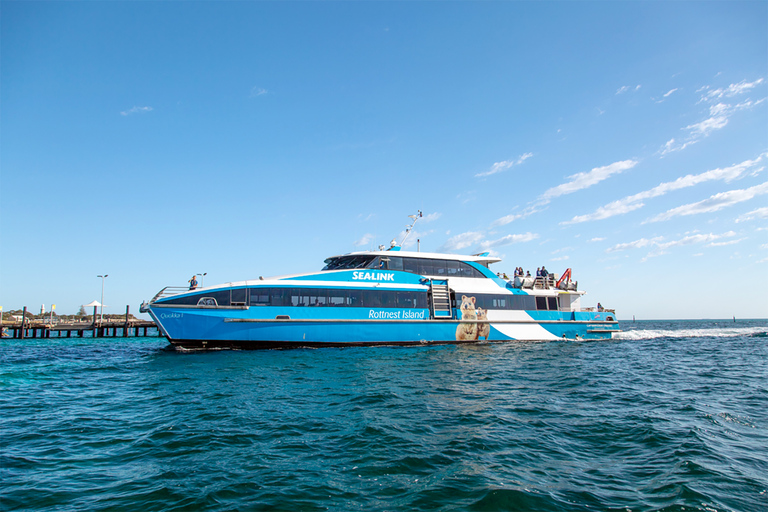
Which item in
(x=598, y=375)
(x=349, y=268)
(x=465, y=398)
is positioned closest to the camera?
(x=465, y=398)

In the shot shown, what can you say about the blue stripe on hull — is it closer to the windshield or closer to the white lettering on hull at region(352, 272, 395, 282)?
the white lettering on hull at region(352, 272, 395, 282)

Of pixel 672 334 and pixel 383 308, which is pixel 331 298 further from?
pixel 672 334

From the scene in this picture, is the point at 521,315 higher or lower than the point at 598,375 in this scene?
higher

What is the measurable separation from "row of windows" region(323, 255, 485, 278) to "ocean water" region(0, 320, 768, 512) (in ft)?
32.5

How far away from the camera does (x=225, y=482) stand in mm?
4676

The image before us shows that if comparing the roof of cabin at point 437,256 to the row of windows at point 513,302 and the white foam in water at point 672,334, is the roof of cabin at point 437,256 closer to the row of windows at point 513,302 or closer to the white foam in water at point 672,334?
the row of windows at point 513,302

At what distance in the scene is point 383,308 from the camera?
21031 millimetres

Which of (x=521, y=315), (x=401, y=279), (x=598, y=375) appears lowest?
(x=598, y=375)

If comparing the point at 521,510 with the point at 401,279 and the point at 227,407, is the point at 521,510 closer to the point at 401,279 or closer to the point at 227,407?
the point at 227,407

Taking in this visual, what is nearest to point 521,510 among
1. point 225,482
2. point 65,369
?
point 225,482

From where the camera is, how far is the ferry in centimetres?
1789

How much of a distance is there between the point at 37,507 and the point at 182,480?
4.55 feet

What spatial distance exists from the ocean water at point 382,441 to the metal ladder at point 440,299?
383 inches

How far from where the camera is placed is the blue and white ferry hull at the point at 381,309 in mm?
17875
